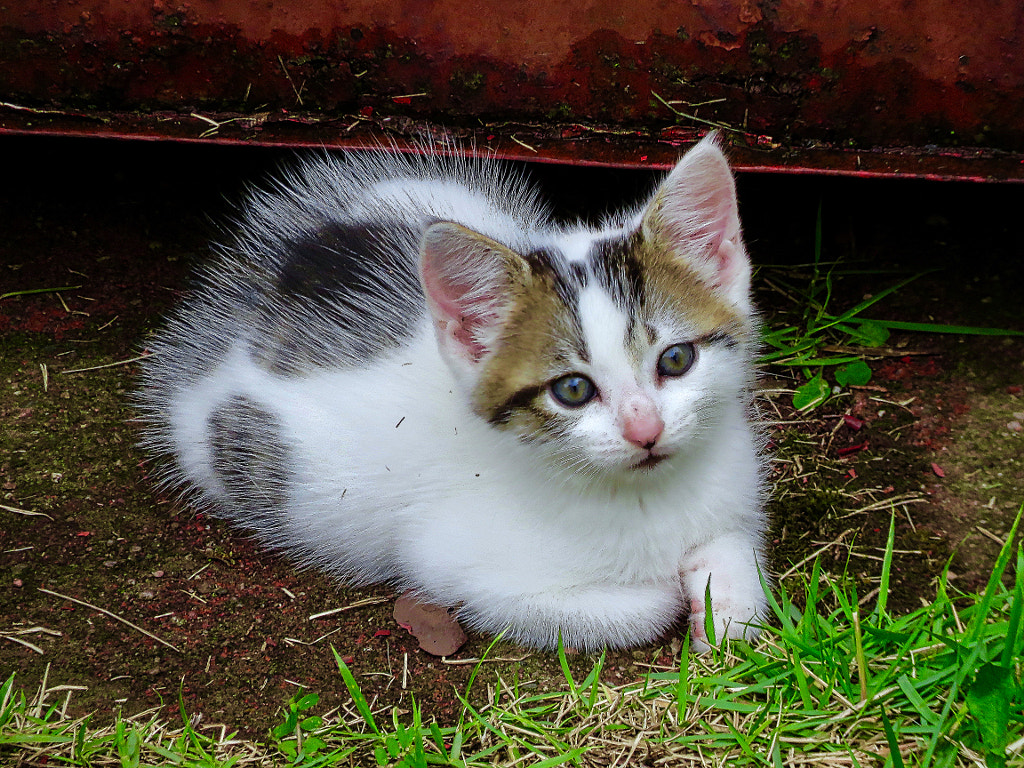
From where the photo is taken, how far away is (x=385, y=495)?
2.26 meters

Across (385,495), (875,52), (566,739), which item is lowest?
(566,739)

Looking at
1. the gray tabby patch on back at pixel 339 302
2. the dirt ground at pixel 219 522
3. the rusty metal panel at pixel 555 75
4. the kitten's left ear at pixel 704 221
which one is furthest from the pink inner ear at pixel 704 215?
the dirt ground at pixel 219 522

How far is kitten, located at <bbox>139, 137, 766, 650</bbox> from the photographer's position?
1.83 meters

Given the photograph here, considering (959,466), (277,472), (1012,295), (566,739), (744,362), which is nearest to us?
(566,739)

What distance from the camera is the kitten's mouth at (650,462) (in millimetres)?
1810

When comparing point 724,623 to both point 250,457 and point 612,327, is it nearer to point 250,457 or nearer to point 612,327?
point 612,327

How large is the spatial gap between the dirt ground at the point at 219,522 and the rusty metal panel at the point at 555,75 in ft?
1.52

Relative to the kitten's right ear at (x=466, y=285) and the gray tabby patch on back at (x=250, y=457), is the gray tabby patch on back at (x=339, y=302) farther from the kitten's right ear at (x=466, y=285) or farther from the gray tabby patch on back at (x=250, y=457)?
the kitten's right ear at (x=466, y=285)

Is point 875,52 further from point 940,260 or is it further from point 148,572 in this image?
point 148,572

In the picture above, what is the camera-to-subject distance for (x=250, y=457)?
7.70 ft

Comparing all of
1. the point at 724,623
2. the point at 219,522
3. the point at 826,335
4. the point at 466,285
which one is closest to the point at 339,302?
the point at 466,285

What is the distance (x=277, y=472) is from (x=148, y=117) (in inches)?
40.6

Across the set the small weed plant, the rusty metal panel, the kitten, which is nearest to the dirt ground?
the small weed plant

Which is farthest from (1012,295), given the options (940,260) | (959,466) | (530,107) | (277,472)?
(277,472)
